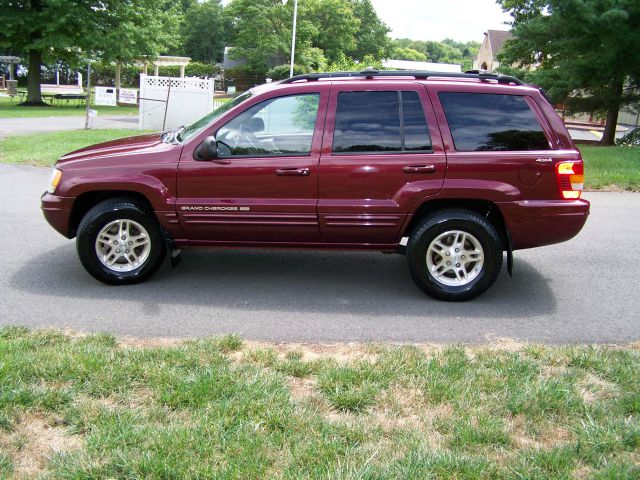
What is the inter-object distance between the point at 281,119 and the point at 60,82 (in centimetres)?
7285

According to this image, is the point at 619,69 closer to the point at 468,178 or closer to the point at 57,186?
the point at 468,178

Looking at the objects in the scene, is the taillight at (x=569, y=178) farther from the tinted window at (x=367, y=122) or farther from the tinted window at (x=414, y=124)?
the tinted window at (x=367, y=122)

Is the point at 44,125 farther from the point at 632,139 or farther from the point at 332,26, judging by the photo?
the point at 332,26

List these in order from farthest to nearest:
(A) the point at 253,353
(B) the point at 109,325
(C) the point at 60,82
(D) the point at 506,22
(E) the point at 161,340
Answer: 1. (C) the point at 60,82
2. (D) the point at 506,22
3. (B) the point at 109,325
4. (E) the point at 161,340
5. (A) the point at 253,353

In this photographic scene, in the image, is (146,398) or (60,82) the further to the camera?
(60,82)

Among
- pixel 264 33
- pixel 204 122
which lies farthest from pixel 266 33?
pixel 204 122

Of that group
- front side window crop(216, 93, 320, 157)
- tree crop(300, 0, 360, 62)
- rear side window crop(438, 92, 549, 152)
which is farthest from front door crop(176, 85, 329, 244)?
tree crop(300, 0, 360, 62)

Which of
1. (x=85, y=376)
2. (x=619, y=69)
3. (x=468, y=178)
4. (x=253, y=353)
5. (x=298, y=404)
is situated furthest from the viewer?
(x=619, y=69)

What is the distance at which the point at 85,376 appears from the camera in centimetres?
379

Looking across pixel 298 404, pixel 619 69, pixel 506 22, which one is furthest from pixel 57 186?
pixel 506 22

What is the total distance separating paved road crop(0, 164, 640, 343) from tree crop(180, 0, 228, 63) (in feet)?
283

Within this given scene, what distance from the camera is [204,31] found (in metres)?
89.1

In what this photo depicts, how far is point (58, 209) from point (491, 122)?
3.93 m

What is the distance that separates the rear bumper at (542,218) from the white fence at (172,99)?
58.6 ft
